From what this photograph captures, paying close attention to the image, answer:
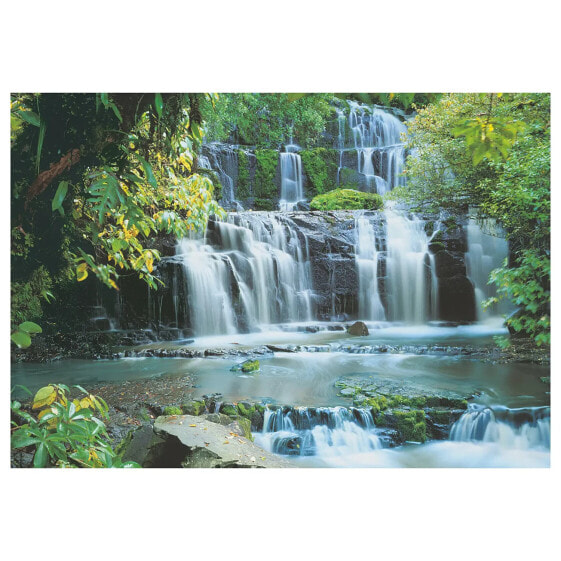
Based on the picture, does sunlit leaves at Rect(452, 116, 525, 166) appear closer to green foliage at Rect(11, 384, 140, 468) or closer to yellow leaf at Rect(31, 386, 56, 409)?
green foliage at Rect(11, 384, 140, 468)

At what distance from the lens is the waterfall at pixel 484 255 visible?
223 cm

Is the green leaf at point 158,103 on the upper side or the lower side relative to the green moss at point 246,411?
upper

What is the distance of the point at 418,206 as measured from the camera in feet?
8.16

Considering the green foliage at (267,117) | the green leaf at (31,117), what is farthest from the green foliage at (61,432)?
the green foliage at (267,117)

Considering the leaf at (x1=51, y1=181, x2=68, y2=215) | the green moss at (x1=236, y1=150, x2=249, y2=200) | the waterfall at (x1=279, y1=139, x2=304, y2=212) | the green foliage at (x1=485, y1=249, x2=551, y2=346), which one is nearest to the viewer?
the leaf at (x1=51, y1=181, x2=68, y2=215)

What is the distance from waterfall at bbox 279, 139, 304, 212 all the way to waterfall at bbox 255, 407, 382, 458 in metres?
1.39

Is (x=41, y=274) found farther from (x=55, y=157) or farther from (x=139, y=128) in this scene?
(x=139, y=128)

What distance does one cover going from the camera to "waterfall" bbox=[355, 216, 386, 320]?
2.57 metres

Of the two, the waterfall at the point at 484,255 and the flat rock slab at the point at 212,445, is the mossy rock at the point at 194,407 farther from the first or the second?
the waterfall at the point at 484,255

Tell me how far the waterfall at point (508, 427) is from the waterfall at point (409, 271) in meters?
0.59

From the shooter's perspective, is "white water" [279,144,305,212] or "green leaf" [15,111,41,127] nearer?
"green leaf" [15,111,41,127]

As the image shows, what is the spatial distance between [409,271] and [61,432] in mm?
2137

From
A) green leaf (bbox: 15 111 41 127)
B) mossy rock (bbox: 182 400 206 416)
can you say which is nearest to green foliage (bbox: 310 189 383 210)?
mossy rock (bbox: 182 400 206 416)

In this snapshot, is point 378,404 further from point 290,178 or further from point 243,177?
point 243,177
